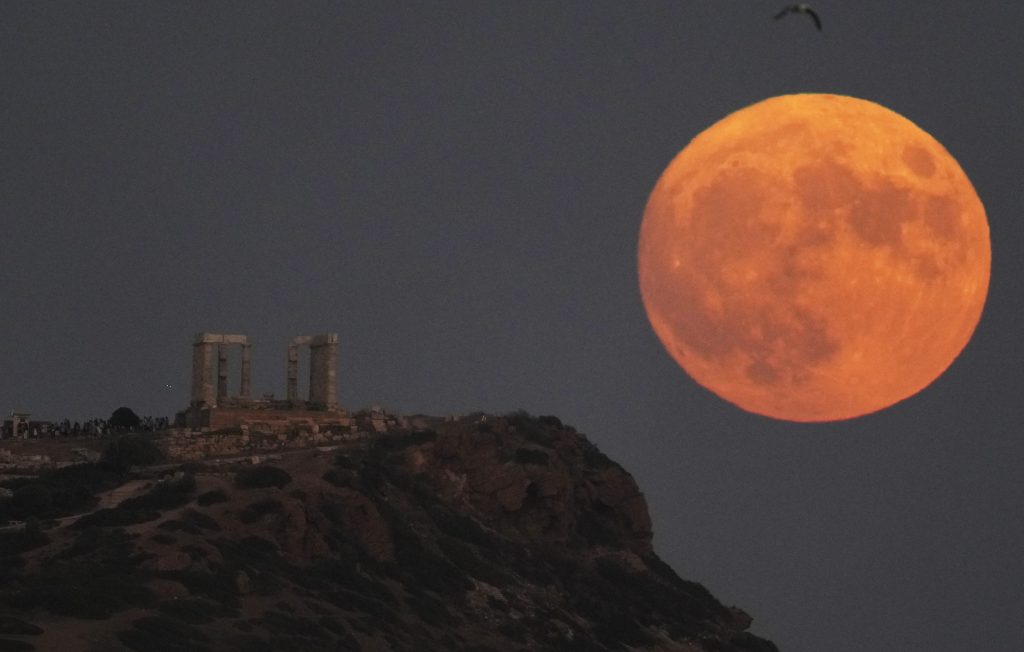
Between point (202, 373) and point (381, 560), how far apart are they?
23.2 m

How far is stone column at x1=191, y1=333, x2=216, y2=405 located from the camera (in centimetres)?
8831

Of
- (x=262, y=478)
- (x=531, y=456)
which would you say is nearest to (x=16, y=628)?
(x=262, y=478)

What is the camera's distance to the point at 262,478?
68.1 meters

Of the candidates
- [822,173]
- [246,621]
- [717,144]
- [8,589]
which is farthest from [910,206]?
[8,589]

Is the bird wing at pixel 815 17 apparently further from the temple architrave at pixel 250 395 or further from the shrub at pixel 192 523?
the temple architrave at pixel 250 395

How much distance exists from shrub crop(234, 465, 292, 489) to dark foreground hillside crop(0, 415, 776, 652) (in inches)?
3.9

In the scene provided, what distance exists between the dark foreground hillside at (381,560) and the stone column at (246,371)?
11.1 m

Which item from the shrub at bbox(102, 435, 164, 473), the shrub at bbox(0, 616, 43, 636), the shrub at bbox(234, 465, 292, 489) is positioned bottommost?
the shrub at bbox(0, 616, 43, 636)

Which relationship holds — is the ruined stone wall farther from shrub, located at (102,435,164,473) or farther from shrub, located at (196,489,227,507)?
shrub, located at (196,489,227,507)

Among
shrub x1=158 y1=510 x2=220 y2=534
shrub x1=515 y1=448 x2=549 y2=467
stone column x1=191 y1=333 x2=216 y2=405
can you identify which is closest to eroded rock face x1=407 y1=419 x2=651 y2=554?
shrub x1=515 y1=448 x2=549 y2=467

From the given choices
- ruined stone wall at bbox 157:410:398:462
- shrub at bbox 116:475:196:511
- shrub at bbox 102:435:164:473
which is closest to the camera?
shrub at bbox 116:475:196:511

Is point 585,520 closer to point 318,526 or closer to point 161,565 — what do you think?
point 318,526

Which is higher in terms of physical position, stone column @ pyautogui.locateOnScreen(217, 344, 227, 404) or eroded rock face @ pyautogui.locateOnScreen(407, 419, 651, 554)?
stone column @ pyautogui.locateOnScreen(217, 344, 227, 404)

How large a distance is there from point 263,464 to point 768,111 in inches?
1155
